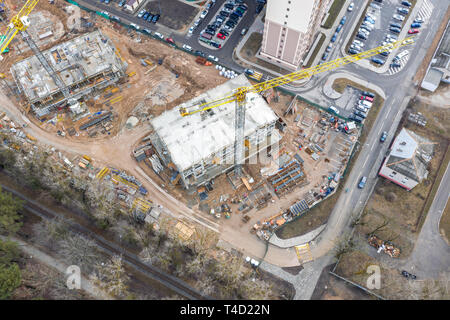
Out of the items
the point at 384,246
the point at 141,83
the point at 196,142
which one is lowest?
the point at 384,246

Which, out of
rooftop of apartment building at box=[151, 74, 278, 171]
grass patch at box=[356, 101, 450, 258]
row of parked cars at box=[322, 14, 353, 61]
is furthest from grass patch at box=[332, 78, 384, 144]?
rooftop of apartment building at box=[151, 74, 278, 171]

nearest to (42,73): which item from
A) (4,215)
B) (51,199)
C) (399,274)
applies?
(51,199)

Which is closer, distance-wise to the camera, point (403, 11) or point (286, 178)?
point (286, 178)

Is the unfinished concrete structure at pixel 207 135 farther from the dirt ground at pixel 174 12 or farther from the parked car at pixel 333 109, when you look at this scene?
the dirt ground at pixel 174 12

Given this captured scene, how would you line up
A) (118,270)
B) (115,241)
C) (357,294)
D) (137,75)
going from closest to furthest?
(118,270) < (357,294) < (115,241) < (137,75)

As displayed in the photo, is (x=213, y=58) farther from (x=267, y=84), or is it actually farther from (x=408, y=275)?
(x=408, y=275)

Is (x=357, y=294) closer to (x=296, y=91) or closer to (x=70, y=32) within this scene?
(x=296, y=91)

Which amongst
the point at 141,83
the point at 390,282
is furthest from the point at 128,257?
the point at 390,282

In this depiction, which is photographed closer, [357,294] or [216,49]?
[357,294]
